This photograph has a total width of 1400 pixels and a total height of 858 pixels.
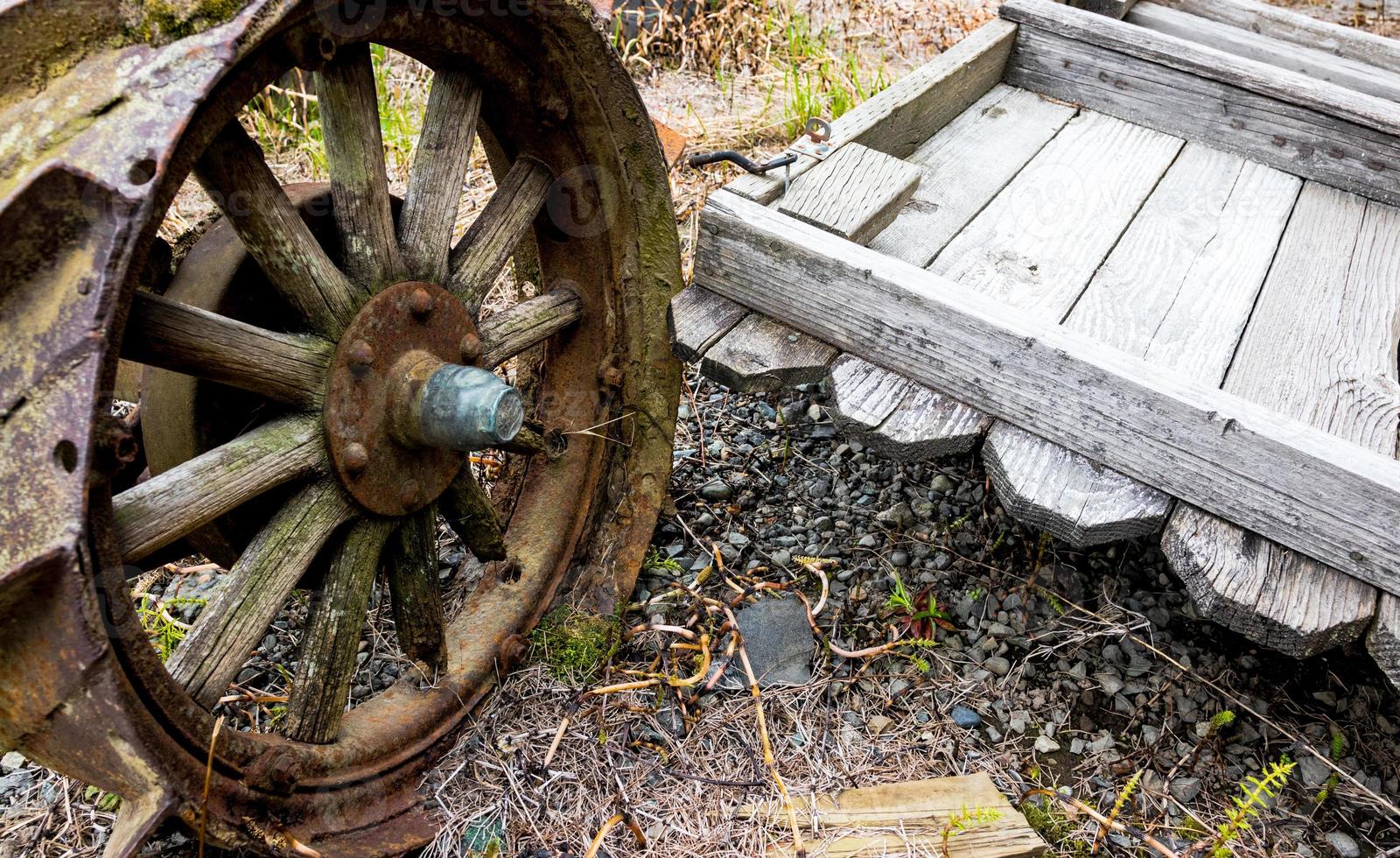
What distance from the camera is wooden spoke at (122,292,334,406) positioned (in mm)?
1459

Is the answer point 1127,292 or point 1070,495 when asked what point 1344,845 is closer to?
point 1070,495

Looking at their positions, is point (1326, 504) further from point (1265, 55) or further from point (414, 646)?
point (1265, 55)

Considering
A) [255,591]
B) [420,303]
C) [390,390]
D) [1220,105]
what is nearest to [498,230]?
[420,303]

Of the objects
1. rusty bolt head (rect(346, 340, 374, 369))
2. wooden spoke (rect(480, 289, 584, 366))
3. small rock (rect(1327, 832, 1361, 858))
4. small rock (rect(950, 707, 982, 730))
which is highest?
rusty bolt head (rect(346, 340, 374, 369))

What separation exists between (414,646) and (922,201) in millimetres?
1623

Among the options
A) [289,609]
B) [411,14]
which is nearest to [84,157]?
[411,14]

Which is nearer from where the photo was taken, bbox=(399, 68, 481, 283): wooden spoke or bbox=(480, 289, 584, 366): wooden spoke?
bbox=(399, 68, 481, 283): wooden spoke

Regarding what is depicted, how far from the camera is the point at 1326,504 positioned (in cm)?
175

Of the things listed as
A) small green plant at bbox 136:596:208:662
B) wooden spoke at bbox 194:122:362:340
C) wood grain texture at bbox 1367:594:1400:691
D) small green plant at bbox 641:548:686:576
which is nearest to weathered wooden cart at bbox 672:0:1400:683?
wood grain texture at bbox 1367:594:1400:691

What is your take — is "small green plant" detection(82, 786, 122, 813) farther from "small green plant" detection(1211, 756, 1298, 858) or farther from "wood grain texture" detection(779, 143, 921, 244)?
"small green plant" detection(1211, 756, 1298, 858)

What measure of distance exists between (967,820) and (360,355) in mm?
1411

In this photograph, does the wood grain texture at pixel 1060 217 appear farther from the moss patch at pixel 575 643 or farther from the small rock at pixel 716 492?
the moss patch at pixel 575 643

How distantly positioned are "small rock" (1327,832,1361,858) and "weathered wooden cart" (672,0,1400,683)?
0.56 meters

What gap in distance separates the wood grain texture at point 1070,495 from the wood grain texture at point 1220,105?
5.30 ft
